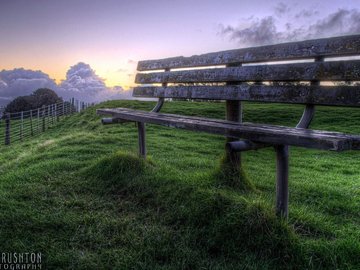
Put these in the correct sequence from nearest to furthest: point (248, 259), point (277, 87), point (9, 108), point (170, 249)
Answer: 1. point (248, 259)
2. point (170, 249)
3. point (277, 87)
4. point (9, 108)

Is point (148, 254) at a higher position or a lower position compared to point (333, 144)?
lower

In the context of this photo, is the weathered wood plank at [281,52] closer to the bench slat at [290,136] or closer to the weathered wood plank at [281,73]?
the weathered wood plank at [281,73]

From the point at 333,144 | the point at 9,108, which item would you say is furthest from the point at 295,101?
the point at 9,108

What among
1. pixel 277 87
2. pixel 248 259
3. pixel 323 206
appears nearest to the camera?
pixel 248 259

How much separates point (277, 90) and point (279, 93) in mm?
44

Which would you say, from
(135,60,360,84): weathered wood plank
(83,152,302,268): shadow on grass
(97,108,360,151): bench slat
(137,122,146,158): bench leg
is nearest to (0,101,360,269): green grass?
(83,152,302,268): shadow on grass

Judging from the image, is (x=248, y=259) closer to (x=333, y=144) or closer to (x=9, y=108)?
(x=333, y=144)

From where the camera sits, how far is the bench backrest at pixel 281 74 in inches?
120

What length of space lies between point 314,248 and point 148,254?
128cm

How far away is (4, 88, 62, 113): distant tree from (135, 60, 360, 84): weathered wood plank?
52765 mm

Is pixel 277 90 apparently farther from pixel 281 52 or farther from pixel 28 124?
pixel 28 124

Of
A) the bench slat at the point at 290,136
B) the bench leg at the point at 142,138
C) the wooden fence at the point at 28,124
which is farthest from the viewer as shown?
the wooden fence at the point at 28,124

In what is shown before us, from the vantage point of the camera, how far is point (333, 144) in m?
2.16

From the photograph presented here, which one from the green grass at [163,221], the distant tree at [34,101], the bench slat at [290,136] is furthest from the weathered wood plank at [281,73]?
the distant tree at [34,101]
